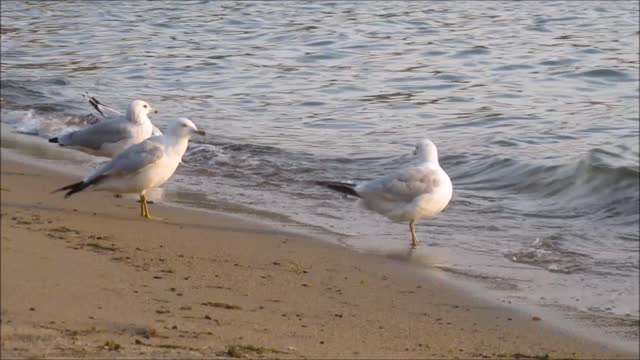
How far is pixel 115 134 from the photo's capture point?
9094 mm

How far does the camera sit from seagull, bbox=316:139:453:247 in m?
7.68

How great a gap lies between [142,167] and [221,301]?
2392 mm

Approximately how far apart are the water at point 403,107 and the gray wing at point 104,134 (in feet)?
1.74

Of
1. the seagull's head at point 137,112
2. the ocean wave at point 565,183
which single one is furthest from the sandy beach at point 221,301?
the ocean wave at point 565,183

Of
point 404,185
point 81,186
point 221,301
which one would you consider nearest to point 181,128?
point 81,186

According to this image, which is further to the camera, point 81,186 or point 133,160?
point 133,160

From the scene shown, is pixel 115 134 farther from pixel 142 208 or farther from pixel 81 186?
pixel 81 186

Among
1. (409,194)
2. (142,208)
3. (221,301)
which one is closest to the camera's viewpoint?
(221,301)

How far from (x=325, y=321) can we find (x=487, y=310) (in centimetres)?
95

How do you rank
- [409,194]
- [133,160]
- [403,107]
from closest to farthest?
1. [409,194]
2. [133,160]
3. [403,107]

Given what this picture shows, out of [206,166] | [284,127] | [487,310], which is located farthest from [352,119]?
[487,310]

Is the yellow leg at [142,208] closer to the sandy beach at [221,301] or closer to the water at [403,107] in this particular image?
the sandy beach at [221,301]

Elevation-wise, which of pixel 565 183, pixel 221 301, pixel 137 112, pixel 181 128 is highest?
pixel 221 301

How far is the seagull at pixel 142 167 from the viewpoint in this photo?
7.84m
